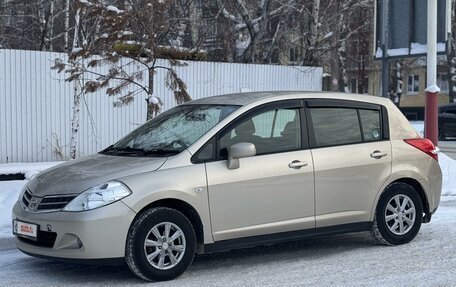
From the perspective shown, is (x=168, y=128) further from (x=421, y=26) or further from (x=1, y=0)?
(x=1, y=0)

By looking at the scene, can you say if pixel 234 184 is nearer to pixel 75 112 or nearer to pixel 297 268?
pixel 297 268

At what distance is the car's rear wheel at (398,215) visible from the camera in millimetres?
7236

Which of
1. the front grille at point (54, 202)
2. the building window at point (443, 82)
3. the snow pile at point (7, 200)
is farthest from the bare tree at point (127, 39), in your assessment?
the building window at point (443, 82)

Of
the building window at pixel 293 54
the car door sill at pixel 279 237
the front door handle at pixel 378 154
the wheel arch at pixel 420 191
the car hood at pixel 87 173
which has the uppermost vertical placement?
the building window at pixel 293 54

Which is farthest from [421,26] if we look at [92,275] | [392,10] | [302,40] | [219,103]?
[302,40]

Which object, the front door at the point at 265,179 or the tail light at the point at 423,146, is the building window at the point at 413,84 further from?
the front door at the point at 265,179

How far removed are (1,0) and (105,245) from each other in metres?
17.4

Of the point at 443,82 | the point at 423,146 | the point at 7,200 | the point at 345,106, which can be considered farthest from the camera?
the point at 443,82

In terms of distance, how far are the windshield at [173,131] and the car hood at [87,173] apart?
24 centimetres

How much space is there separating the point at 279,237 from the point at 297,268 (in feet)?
1.16

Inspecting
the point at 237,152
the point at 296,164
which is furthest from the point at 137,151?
the point at 296,164

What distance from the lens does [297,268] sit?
257 inches

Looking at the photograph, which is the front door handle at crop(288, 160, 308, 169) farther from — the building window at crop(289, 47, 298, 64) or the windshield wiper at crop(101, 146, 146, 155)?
the building window at crop(289, 47, 298, 64)

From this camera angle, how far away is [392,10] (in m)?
13.4
